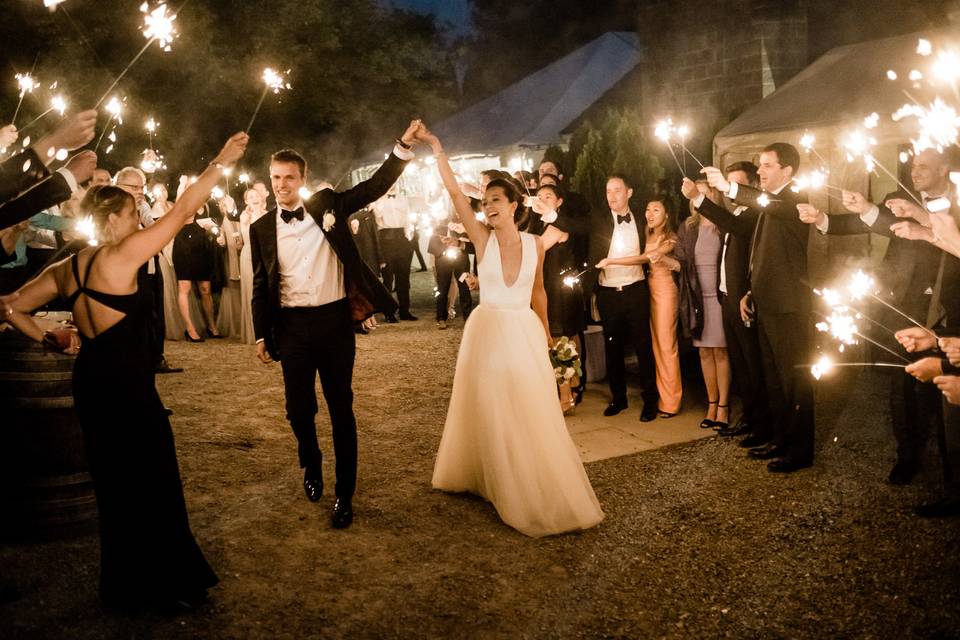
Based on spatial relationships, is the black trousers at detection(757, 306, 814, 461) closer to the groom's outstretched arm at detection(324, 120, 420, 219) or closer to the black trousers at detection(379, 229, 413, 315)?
the groom's outstretched arm at detection(324, 120, 420, 219)

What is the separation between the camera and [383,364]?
10461 mm

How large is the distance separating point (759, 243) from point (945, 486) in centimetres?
212

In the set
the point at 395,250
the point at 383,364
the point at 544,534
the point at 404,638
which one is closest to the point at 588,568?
the point at 544,534

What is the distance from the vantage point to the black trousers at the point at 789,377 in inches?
245

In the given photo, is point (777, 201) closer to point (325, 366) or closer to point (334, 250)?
point (334, 250)

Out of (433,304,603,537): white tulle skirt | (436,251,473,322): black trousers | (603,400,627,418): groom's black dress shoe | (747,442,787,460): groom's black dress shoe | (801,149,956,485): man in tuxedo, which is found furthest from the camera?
(436,251,473,322): black trousers

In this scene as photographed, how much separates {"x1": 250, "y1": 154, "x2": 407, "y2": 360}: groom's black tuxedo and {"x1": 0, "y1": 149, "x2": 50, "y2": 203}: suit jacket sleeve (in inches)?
50.9

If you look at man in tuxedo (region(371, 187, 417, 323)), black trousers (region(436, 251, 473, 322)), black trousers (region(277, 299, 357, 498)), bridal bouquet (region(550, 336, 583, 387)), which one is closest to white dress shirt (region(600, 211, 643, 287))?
bridal bouquet (region(550, 336, 583, 387))

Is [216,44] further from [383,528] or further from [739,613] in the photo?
[739,613]

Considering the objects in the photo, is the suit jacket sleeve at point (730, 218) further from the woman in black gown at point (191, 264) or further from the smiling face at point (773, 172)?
the woman in black gown at point (191, 264)

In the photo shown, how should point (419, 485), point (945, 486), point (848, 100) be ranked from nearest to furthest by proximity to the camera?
1. point (945, 486)
2. point (419, 485)
3. point (848, 100)

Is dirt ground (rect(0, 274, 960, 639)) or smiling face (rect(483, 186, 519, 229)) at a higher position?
smiling face (rect(483, 186, 519, 229))

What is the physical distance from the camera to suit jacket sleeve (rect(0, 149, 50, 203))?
4711 millimetres

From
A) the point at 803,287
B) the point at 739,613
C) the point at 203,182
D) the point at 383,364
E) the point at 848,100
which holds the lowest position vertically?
the point at 739,613
